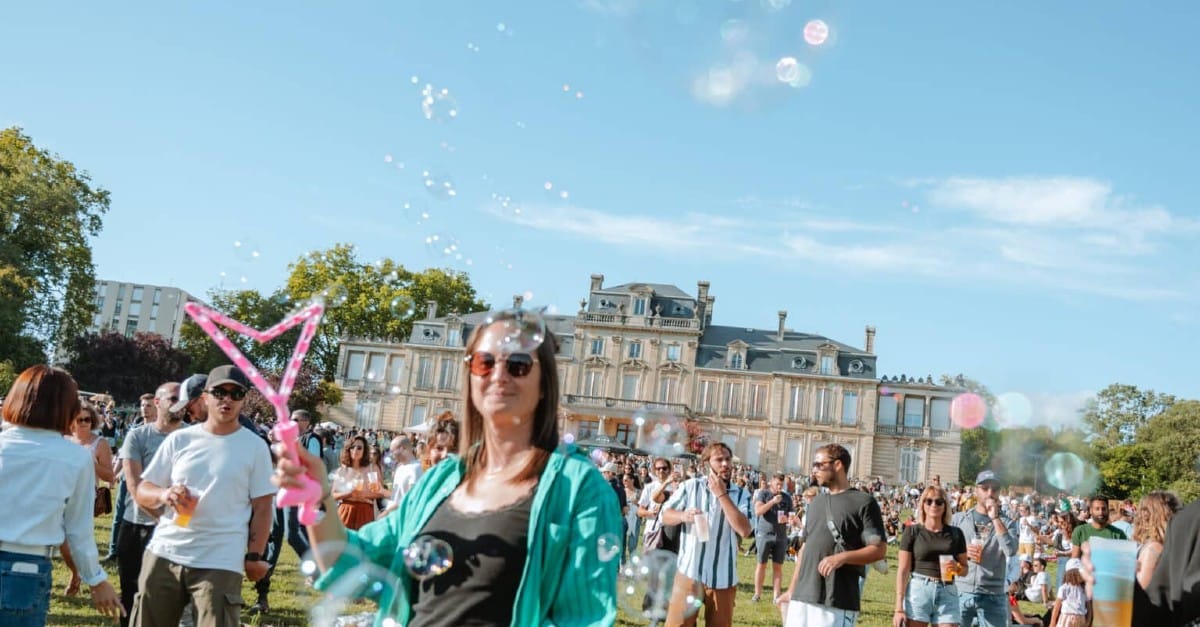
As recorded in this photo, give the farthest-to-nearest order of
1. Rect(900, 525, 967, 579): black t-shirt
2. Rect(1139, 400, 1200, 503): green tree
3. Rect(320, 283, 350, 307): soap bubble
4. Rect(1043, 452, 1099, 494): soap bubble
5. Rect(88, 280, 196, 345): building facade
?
1. Rect(88, 280, 196, 345): building facade
2. Rect(1139, 400, 1200, 503): green tree
3. Rect(1043, 452, 1099, 494): soap bubble
4. Rect(900, 525, 967, 579): black t-shirt
5. Rect(320, 283, 350, 307): soap bubble

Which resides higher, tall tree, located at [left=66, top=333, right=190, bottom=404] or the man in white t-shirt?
tall tree, located at [left=66, top=333, right=190, bottom=404]

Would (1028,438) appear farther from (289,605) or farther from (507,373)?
(507,373)

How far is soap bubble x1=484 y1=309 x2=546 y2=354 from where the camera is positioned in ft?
8.37

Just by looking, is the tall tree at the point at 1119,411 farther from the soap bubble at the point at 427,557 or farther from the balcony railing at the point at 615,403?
the soap bubble at the point at 427,557

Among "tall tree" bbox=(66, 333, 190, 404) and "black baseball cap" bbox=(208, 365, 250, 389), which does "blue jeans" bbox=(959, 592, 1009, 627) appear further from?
"tall tree" bbox=(66, 333, 190, 404)

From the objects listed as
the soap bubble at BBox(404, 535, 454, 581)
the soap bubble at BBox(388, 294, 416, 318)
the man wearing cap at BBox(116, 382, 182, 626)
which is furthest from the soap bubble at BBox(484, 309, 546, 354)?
the man wearing cap at BBox(116, 382, 182, 626)

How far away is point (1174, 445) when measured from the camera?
4816 centimetres

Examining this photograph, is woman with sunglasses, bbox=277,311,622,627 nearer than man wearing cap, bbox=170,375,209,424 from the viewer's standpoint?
Yes

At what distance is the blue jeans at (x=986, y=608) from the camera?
27.1 ft

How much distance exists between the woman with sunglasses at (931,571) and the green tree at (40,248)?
33690mm

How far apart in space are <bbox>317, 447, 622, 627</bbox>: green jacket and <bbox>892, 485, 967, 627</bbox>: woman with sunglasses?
588 cm

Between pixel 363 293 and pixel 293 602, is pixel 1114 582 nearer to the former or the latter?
pixel 293 602

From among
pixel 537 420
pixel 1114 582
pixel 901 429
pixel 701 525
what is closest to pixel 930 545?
pixel 701 525

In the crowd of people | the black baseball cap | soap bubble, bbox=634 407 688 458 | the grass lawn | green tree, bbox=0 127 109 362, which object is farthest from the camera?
green tree, bbox=0 127 109 362
